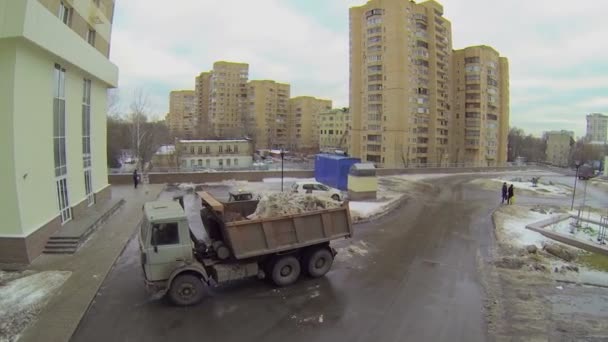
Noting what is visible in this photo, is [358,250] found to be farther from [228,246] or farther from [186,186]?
[186,186]

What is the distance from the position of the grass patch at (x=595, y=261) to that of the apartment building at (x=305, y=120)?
9648 centimetres

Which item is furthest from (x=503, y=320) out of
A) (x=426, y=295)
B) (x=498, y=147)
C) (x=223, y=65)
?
(x=223, y=65)

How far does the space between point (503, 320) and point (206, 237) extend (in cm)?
729

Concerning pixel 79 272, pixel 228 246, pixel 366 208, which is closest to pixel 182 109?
pixel 366 208

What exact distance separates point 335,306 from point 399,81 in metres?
50.3

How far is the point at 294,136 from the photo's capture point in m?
111

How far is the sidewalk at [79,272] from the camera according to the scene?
716cm

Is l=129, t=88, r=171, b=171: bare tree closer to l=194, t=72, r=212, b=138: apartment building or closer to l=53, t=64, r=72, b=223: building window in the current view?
l=53, t=64, r=72, b=223: building window

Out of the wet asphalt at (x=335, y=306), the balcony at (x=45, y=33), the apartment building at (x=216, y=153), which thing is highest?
the balcony at (x=45, y=33)

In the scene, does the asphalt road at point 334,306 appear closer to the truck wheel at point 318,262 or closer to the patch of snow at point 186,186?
the truck wheel at point 318,262

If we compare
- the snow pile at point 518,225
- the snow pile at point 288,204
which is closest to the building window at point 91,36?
the snow pile at point 288,204

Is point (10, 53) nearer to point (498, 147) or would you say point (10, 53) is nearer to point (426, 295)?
point (426, 295)

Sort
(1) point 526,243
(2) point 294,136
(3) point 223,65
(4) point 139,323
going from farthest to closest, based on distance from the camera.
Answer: (2) point 294,136
(3) point 223,65
(1) point 526,243
(4) point 139,323

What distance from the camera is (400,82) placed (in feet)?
177
